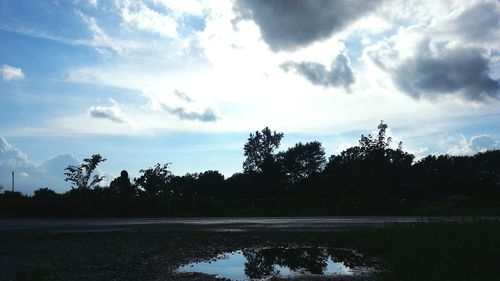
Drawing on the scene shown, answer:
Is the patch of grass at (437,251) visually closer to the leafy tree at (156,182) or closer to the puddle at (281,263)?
the puddle at (281,263)

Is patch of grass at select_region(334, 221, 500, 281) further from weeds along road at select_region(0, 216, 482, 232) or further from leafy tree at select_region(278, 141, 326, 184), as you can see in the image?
leafy tree at select_region(278, 141, 326, 184)

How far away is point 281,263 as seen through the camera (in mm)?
10383

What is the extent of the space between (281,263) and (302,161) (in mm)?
90160

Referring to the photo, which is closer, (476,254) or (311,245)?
(476,254)

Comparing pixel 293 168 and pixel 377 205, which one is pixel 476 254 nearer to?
pixel 377 205

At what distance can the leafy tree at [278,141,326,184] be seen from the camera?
9719 centimetres

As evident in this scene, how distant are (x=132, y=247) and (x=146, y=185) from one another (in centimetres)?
2081

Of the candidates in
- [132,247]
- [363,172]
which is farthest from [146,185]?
[132,247]

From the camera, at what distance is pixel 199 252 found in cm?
1159

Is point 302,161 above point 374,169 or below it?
above

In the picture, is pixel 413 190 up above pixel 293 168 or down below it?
below

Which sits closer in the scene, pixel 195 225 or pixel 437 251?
pixel 437 251

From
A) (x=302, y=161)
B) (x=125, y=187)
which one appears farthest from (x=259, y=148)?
(x=125, y=187)

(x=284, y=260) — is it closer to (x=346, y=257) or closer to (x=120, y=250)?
(x=346, y=257)
